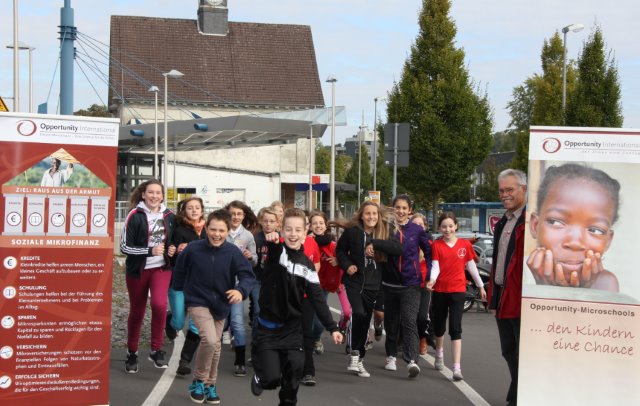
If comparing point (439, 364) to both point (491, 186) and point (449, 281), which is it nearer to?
point (449, 281)

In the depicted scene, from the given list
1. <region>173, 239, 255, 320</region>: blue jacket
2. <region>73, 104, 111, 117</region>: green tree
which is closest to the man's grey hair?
<region>173, 239, 255, 320</region>: blue jacket

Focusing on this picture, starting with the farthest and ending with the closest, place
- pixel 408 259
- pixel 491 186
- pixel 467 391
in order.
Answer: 1. pixel 491 186
2. pixel 408 259
3. pixel 467 391

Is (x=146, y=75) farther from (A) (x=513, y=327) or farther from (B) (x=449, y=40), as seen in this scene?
(A) (x=513, y=327)

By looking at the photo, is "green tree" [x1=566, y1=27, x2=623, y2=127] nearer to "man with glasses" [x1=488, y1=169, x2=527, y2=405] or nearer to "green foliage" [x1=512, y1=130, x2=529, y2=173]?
"green foliage" [x1=512, y1=130, x2=529, y2=173]

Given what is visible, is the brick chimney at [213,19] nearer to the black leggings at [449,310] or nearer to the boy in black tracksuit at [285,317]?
the black leggings at [449,310]

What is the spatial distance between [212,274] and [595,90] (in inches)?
884

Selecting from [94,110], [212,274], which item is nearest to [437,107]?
[212,274]

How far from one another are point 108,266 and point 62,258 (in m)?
0.35

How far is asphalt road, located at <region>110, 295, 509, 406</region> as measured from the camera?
802 centimetres

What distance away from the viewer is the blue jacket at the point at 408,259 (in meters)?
9.69

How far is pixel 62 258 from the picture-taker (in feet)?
22.4

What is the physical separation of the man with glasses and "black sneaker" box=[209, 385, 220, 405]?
2479 millimetres

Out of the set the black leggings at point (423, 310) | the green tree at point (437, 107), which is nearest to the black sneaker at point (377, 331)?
the black leggings at point (423, 310)

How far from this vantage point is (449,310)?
9.74 m
